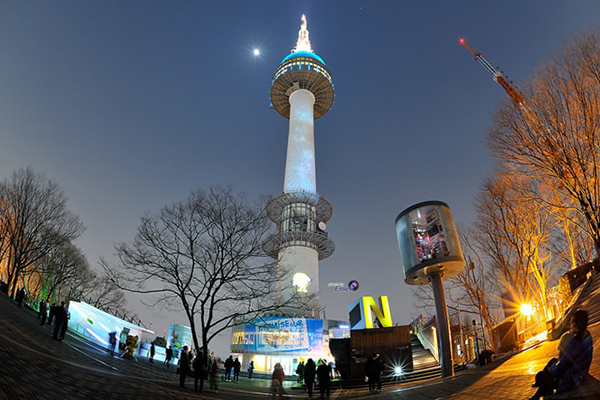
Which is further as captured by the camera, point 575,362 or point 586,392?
point 575,362

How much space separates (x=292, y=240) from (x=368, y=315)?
2168cm

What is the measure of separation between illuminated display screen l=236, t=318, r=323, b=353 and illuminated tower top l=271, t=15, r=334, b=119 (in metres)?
42.4

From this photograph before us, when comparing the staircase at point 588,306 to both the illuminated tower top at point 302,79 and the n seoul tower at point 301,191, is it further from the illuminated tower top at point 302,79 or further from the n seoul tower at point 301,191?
the illuminated tower top at point 302,79

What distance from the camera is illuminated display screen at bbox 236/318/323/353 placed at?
1405 inches

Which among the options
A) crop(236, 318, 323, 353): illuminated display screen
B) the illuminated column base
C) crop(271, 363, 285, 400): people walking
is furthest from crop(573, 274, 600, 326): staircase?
the illuminated column base

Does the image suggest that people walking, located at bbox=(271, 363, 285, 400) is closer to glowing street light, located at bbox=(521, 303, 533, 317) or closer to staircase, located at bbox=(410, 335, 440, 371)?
staircase, located at bbox=(410, 335, 440, 371)

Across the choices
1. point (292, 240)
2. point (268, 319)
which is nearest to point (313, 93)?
point (292, 240)

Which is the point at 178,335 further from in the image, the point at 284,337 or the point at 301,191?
the point at 301,191

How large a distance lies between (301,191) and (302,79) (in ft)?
77.1

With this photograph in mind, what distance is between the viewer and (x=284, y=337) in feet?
118

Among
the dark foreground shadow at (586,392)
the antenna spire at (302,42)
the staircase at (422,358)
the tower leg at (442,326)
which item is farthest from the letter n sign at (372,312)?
the antenna spire at (302,42)

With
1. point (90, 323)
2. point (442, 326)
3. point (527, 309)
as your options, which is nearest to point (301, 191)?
point (90, 323)

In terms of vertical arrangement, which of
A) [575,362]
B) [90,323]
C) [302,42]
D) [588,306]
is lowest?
[575,362]

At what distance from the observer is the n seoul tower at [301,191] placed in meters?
45.1
